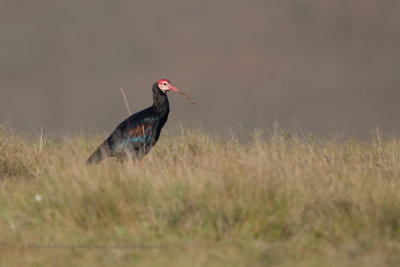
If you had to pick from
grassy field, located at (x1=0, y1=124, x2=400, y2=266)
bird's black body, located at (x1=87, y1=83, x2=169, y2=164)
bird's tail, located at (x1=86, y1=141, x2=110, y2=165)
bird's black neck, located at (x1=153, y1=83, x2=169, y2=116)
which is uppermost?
bird's black neck, located at (x1=153, y1=83, x2=169, y2=116)

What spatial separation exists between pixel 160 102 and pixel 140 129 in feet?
2.18

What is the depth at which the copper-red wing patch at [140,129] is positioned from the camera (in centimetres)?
915

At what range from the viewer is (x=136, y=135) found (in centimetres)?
916

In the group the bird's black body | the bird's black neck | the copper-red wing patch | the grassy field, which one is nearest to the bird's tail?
the bird's black body

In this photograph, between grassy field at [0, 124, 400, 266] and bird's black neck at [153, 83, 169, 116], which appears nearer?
grassy field at [0, 124, 400, 266]

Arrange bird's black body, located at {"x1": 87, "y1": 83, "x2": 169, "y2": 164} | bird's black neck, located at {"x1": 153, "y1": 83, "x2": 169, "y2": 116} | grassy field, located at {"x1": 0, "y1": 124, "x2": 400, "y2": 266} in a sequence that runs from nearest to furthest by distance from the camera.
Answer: grassy field, located at {"x1": 0, "y1": 124, "x2": 400, "y2": 266}
bird's black body, located at {"x1": 87, "y1": 83, "x2": 169, "y2": 164}
bird's black neck, located at {"x1": 153, "y1": 83, "x2": 169, "y2": 116}

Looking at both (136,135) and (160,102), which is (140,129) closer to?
(136,135)

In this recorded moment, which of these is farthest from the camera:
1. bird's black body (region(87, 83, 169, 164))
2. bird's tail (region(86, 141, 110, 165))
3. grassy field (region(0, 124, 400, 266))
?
bird's black body (region(87, 83, 169, 164))

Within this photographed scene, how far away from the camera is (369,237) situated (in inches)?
197

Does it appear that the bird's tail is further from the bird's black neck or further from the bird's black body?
the bird's black neck

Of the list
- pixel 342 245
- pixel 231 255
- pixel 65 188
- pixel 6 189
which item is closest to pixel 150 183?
pixel 65 188

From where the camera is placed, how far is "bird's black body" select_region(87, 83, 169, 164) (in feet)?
29.8

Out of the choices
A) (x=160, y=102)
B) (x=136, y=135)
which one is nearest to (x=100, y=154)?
(x=136, y=135)

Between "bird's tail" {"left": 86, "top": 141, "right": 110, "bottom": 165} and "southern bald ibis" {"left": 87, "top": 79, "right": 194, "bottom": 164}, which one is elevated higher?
"southern bald ibis" {"left": 87, "top": 79, "right": 194, "bottom": 164}
